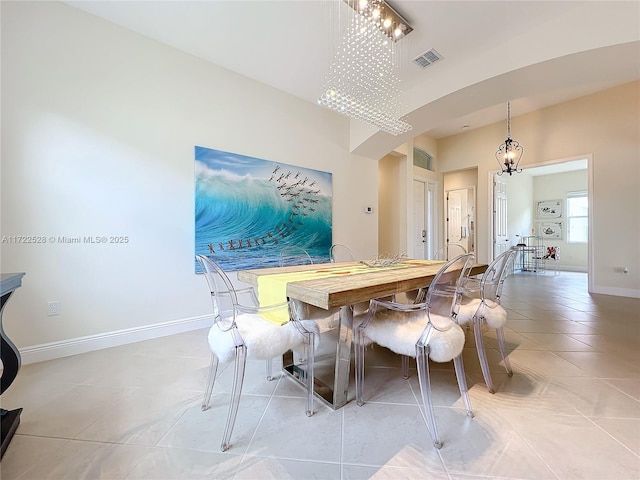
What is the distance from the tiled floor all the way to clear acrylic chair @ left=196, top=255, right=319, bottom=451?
6.6 inches

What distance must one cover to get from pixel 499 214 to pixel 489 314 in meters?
5.00

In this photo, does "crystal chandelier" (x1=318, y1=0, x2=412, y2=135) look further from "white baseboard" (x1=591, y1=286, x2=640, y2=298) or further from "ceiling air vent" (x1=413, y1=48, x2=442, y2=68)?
"white baseboard" (x1=591, y1=286, x2=640, y2=298)

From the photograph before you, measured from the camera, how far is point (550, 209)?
25.6ft

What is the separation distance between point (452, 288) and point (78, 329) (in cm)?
289

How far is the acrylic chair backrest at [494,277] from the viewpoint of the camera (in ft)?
5.93

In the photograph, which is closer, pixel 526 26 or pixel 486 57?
pixel 526 26

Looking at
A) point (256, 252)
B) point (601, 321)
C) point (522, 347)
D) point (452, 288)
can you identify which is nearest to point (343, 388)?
point (452, 288)

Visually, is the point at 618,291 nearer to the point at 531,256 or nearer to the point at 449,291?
the point at 531,256

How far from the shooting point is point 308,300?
123 centimetres

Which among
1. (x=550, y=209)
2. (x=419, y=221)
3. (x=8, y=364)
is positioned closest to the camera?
(x=8, y=364)

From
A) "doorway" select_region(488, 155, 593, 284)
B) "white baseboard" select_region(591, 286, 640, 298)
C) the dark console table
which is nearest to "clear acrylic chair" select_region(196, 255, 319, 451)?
the dark console table

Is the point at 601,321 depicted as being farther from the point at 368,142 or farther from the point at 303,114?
the point at 303,114

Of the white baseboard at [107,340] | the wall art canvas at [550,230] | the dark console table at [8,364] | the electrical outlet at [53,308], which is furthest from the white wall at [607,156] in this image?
the electrical outlet at [53,308]

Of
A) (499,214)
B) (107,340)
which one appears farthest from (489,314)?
(499,214)
